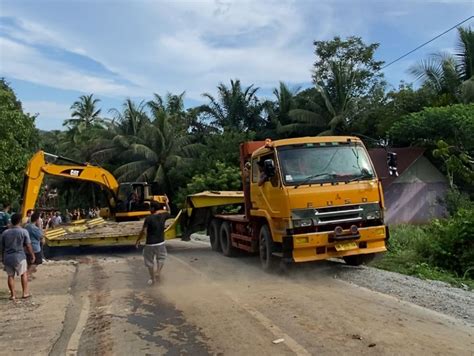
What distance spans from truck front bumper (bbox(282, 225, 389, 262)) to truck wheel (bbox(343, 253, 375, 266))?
0.65m

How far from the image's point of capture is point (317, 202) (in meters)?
10.3

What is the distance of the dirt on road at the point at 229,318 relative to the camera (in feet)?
20.8

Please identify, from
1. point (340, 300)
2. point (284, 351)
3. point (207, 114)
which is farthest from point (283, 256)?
point (207, 114)

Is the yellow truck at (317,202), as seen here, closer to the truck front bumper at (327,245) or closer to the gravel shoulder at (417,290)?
the truck front bumper at (327,245)

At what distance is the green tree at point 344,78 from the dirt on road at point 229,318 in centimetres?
2320

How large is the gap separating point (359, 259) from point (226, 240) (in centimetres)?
456

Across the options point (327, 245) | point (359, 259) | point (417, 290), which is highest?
point (327, 245)

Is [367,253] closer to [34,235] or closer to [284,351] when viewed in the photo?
[284,351]

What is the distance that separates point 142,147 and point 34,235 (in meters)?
28.0

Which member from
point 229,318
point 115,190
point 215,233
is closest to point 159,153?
point 115,190

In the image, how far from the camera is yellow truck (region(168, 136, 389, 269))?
33.9 feet

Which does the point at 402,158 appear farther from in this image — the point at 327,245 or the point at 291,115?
the point at 327,245

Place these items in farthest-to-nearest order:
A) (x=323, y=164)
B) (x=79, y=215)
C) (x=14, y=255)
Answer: (x=79, y=215), (x=323, y=164), (x=14, y=255)

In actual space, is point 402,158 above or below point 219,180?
above
